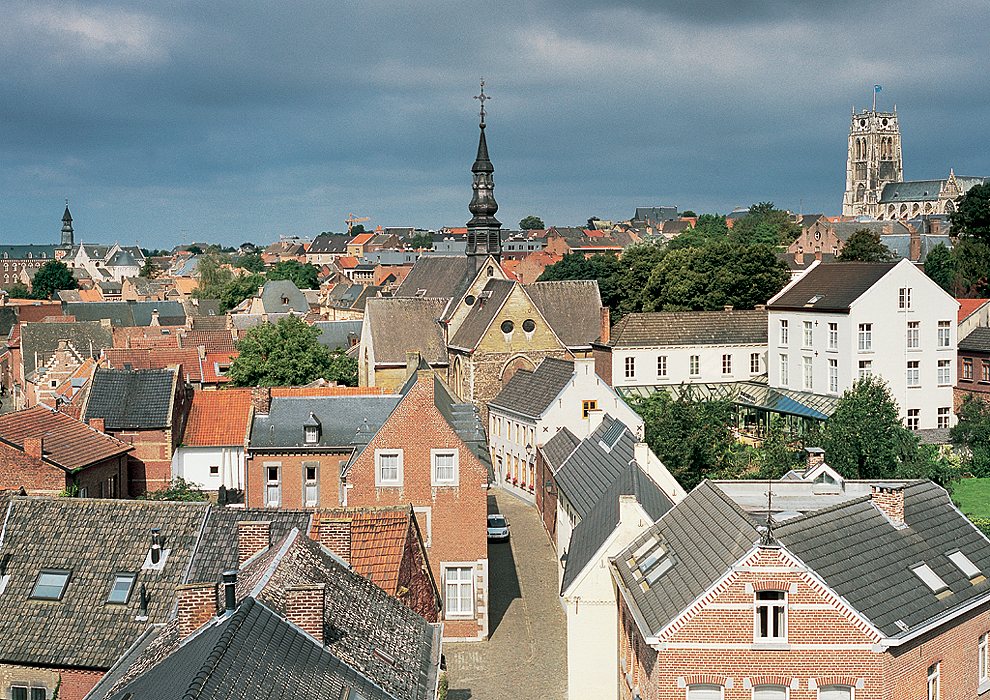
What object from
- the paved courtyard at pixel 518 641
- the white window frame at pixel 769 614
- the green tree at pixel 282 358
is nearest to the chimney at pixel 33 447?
the paved courtyard at pixel 518 641

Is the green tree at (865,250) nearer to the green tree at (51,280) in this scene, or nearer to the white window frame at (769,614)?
the white window frame at (769,614)

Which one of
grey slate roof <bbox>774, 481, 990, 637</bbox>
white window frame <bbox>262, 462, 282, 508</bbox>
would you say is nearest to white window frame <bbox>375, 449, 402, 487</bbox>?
white window frame <bbox>262, 462, 282, 508</bbox>

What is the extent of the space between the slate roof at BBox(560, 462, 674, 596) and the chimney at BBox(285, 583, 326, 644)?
11580 mm

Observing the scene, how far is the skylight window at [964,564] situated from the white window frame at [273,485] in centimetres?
2430

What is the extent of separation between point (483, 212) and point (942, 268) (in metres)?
37.8

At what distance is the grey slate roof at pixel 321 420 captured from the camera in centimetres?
3850

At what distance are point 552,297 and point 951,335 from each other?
86.0 ft

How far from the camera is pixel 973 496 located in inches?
1774

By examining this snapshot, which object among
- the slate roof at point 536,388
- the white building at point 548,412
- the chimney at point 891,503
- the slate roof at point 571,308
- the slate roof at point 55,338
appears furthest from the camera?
the slate roof at point 55,338

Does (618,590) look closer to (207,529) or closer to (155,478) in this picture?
(207,529)

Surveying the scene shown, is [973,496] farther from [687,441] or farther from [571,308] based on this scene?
[571,308]

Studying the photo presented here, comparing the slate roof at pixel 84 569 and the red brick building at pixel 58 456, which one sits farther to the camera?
the red brick building at pixel 58 456

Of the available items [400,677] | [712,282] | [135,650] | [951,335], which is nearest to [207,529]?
[135,650]

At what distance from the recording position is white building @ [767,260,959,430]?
55875 millimetres
